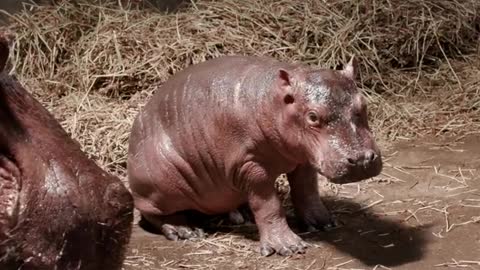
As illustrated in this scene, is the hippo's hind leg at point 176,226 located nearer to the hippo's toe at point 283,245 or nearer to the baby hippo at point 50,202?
the hippo's toe at point 283,245

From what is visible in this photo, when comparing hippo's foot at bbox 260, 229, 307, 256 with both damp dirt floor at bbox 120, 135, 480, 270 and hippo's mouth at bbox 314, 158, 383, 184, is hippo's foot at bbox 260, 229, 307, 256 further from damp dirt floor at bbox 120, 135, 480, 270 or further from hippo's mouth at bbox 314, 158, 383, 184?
hippo's mouth at bbox 314, 158, 383, 184

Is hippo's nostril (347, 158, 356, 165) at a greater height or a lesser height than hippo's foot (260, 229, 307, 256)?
greater

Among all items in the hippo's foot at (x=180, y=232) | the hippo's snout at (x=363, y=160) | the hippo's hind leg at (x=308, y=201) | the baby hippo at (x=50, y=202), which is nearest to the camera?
the baby hippo at (x=50, y=202)

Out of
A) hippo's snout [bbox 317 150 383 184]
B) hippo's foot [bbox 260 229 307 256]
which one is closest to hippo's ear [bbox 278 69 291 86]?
hippo's snout [bbox 317 150 383 184]

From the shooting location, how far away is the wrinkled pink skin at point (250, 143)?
3391 millimetres

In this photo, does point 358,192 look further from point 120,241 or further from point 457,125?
point 120,241

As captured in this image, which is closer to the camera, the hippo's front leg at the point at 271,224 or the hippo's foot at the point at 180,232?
the hippo's front leg at the point at 271,224

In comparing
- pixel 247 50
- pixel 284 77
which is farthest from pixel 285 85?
pixel 247 50

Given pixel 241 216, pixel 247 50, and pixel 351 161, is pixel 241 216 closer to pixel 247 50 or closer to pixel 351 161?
pixel 351 161

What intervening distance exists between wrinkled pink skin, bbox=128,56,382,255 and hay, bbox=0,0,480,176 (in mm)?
861

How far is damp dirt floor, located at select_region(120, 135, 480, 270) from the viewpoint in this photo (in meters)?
3.63

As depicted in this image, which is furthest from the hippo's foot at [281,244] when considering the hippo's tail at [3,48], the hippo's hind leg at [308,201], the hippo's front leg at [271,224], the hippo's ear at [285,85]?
the hippo's tail at [3,48]

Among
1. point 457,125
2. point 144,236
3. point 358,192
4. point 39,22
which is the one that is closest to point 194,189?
point 144,236

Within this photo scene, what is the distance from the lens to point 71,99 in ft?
17.2
